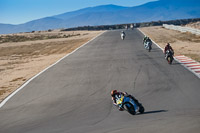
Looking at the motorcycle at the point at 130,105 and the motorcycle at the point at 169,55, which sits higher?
the motorcycle at the point at 169,55

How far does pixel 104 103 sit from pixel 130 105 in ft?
4.87

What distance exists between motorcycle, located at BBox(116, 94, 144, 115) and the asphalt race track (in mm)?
192

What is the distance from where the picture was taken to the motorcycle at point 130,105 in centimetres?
927

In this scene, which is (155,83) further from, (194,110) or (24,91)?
(24,91)

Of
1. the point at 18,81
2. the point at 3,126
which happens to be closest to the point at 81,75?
the point at 18,81

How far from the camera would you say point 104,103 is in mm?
10578

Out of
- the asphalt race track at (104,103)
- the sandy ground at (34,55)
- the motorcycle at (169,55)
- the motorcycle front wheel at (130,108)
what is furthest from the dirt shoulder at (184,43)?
the motorcycle front wheel at (130,108)

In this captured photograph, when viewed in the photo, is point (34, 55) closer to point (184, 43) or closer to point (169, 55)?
point (184, 43)

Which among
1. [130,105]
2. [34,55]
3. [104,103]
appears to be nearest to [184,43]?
[34,55]

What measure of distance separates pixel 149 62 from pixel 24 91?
28.2 feet

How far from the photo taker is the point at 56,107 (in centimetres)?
1070

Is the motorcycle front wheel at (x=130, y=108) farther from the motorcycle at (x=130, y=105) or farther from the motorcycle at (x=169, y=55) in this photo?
the motorcycle at (x=169, y=55)

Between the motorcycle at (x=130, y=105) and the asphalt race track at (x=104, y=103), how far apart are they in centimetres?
19

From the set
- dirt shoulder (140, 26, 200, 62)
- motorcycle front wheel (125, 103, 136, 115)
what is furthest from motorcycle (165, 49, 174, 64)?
motorcycle front wheel (125, 103, 136, 115)
